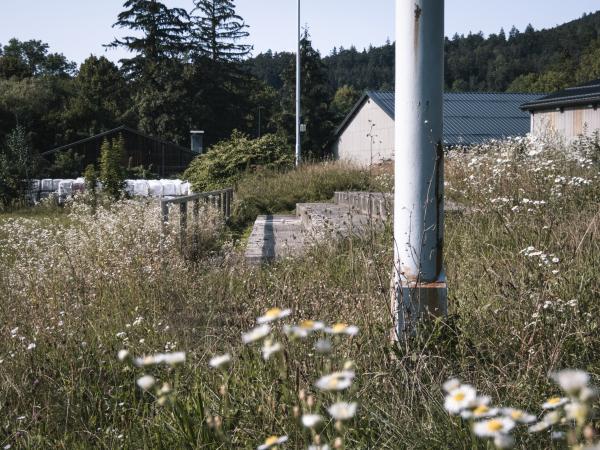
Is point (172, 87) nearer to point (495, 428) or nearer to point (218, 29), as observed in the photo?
point (218, 29)

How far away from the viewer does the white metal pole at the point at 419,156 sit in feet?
10.1

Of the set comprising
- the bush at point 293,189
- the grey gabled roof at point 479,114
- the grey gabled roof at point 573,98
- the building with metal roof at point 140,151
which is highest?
the grey gabled roof at point 479,114

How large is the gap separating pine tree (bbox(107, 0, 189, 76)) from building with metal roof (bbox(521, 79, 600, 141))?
36944mm

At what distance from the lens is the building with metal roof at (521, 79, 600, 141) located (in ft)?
72.3

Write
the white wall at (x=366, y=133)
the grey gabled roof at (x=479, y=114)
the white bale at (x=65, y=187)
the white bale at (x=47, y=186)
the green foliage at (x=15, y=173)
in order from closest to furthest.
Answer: the green foliage at (x=15, y=173) < the white bale at (x=65, y=187) < the white bale at (x=47, y=186) < the white wall at (x=366, y=133) < the grey gabled roof at (x=479, y=114)

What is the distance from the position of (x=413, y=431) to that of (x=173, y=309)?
221 cm

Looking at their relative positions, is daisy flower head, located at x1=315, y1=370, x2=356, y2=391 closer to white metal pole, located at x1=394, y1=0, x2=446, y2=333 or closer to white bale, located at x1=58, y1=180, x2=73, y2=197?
white metal pole, located at x1=394, y1=0, x2=446, y2=333

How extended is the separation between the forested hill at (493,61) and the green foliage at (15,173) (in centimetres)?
5559

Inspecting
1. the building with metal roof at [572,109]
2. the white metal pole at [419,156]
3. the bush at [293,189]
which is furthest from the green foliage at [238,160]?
the white metal pole at [419,156]

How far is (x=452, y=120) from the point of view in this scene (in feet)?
131

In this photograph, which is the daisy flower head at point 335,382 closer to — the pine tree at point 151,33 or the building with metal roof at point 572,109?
the building with metal roof at point 572,109

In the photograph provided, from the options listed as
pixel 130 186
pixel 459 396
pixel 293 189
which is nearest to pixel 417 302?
pixel 459 396

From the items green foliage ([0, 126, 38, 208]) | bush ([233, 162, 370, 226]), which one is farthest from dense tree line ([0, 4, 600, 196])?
bush ([233, 162, 370, 226])

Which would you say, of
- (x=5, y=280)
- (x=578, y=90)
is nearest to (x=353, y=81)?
(x=578, y=90)
